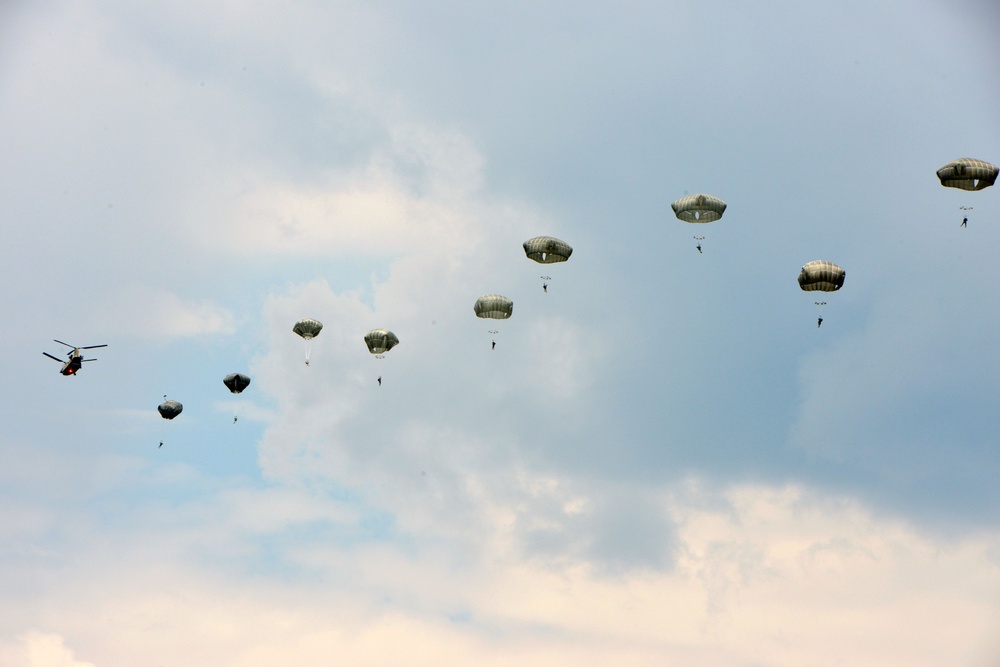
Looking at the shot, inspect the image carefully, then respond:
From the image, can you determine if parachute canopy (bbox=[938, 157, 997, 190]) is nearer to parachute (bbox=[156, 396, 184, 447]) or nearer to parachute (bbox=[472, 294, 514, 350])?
parachute (bbox=[472, 294, 514, 350])

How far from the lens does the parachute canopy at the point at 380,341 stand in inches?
5187

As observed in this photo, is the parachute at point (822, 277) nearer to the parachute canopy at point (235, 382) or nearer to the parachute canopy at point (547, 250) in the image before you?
the parachute canopy at point (547, 250)

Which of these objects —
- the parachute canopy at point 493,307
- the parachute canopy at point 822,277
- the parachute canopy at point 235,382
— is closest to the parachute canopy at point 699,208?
the parachute canopy at point 822,277

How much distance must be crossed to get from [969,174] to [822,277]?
18.8 meters

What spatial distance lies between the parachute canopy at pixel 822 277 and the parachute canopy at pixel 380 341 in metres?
49.3

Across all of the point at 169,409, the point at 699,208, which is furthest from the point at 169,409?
the point at 699,208

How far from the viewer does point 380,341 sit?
432 feet

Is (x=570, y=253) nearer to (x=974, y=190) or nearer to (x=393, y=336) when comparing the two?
(x=393, y=336)

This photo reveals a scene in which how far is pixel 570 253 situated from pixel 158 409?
60.8 metres

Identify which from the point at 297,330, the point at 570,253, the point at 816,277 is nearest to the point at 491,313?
the point at 570,253

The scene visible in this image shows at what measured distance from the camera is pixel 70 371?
119 m

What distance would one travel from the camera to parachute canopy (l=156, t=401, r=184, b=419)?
474 feet

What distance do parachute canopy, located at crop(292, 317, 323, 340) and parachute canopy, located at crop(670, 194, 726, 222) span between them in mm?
46553

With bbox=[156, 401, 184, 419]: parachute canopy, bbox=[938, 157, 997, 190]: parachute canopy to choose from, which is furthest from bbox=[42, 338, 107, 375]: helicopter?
bbox=[938, 157, 997, 190]: parachute canopy
